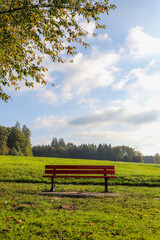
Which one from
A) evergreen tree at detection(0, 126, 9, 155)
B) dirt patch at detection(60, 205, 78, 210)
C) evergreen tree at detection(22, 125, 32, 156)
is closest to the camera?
dirt patch at detection(60, 205, 78, 210)

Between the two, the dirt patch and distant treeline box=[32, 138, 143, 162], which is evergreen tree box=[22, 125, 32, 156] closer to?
distant treeline box=[32, 138, 143, 162]

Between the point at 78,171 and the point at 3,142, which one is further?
the point at 3,142

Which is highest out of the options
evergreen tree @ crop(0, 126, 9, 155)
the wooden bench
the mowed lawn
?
evergreen tree @ crop(0, 126, 9, 155)

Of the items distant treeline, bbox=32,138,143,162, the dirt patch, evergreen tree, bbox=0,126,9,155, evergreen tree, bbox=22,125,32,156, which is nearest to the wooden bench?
the dirt patch

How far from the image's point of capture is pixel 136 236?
523cm

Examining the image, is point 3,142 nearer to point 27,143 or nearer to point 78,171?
point 27,143

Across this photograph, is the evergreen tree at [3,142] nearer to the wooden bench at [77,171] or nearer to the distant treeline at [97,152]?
the distant treeline at [97,152]

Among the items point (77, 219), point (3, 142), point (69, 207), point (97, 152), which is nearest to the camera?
point (77, 219)

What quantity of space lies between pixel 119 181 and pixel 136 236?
1149cm

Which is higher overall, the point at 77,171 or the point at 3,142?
the point at 3,142

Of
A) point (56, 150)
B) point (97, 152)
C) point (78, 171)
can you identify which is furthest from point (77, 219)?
point (56, 150)

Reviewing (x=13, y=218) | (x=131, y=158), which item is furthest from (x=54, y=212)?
(x=131, y=158)

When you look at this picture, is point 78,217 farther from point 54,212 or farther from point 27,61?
point 27,61

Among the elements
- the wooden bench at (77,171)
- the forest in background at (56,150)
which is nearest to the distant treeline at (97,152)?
the forest in background at (56,150)
